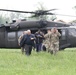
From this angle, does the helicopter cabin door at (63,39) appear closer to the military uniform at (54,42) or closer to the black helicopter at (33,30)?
the black helicopter at (33,30)

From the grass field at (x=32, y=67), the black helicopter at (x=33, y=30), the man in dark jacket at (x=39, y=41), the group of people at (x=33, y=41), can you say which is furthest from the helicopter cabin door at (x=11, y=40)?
the grass field at (x=32, y=67)

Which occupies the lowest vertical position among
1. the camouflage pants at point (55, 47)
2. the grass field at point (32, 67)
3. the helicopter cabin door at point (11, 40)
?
the helicopter cabin door at point (11, 40)

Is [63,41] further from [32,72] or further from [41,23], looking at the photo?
[32,72]

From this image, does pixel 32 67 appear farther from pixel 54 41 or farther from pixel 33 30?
pixel 33 30

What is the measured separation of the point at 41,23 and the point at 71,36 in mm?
2224

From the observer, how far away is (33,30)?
2345 centimetres

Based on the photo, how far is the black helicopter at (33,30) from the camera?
2327 centimetres

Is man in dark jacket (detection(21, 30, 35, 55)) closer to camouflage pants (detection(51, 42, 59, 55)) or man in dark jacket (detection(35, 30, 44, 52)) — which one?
camouflage pants (detection(51, 42, 59, 55))

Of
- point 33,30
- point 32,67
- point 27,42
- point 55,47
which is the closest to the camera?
point 32,67

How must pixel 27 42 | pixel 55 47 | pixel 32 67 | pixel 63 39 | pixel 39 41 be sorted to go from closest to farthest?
pixel 32 67
pixel 27 42
pixel 55 47
pixel 39 41
pixel 63 39

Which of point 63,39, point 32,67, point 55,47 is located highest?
point 32,67

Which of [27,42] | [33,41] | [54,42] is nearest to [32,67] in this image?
[27,42]

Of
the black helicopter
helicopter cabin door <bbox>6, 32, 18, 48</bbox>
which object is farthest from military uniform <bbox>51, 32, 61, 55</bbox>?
helicopter cabin door <bbox>6, 32, 18, 48</bbox>

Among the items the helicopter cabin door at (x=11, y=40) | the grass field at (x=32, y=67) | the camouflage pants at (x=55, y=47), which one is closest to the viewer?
the grass field at (x=32, y=67)
